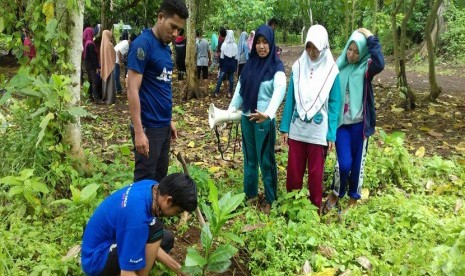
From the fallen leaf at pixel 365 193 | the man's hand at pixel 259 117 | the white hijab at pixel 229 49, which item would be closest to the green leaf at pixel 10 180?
the man's hand at pixel 259 117

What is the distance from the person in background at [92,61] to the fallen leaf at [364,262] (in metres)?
7.68

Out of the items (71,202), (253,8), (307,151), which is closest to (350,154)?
(307,151)

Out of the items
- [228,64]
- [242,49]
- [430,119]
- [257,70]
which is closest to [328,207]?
[257,70]

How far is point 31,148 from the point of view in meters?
3.94

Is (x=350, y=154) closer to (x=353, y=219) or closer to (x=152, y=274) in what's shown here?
(x=353, y=219)

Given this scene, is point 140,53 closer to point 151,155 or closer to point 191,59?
point 151,155

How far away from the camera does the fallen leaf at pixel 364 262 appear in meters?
3.08

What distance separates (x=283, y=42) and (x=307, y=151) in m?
31.8

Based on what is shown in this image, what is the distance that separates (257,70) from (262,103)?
29 centimetres

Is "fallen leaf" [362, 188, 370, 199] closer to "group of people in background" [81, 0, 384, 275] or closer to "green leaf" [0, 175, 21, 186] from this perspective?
"group of people in background" [81, 0, 384, 275]

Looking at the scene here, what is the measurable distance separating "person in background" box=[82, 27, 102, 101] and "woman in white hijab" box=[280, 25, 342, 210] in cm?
658

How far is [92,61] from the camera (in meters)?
9.28

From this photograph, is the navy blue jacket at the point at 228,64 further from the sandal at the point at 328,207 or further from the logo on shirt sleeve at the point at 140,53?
the logo on shirt sleeve at the point at 140,53

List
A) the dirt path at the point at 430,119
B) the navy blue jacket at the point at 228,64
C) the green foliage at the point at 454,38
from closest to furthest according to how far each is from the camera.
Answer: the dirt path at the point at 430,119 < the navy blue jacket at the point at 228,64 < the green foliage at the point at 454,38
